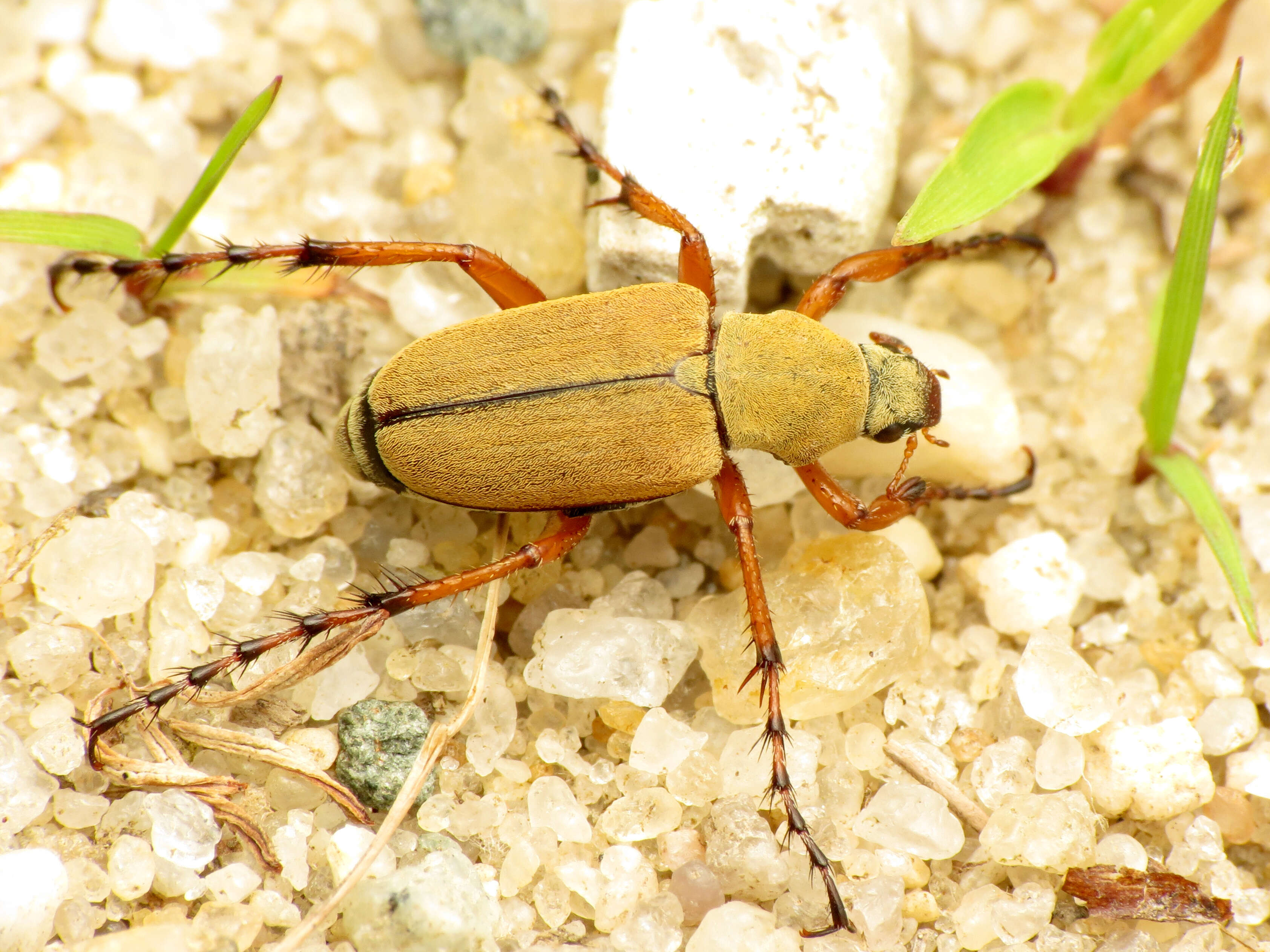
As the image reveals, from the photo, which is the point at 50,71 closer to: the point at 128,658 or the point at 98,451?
the point at 98,451

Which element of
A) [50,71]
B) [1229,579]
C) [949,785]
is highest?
[50,71]

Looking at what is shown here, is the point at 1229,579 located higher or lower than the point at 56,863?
higher

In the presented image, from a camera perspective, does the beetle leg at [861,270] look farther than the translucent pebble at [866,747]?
Yes

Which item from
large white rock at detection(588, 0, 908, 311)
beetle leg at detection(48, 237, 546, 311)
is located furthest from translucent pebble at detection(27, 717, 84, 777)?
large white rock at detection(588, 0, 908, 311)

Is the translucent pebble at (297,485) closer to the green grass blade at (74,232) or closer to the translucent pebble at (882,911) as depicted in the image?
the green grass blade at (74,232)

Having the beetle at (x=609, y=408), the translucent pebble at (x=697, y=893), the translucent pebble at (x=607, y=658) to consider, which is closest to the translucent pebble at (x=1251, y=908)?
the beetle at (x=609, y=408)

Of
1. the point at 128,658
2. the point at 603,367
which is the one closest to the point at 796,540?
the point at 603,367

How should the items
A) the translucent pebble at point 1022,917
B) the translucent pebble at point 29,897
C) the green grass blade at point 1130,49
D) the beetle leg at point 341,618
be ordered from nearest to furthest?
the translucent pebble at point 29,897
the translucent pebble at point 1022,917
the beetle leg at point 341,618
the green grass blade at point 1130,49
